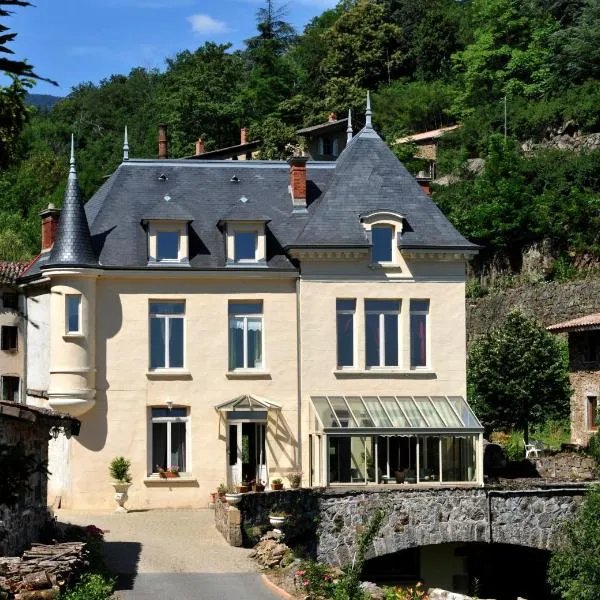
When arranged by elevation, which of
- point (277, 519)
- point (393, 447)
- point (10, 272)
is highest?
point (10, 272)

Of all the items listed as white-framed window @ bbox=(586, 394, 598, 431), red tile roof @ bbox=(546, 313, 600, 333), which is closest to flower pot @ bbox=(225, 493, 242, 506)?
red tile roof @ bbox=(546, 313, 600, 333)

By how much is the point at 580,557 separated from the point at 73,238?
1535cm

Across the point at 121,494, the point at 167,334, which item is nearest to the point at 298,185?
the point at 167,334

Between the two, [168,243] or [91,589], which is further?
[168,243]

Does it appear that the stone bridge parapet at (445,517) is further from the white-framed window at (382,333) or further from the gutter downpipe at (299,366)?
the white-framed window at (382,333)

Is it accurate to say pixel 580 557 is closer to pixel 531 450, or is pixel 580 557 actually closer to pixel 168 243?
pixel 531 450

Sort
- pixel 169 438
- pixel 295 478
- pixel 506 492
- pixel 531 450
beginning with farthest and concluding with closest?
pixel 531 450 → pixel 169 438 → pixel 295 478 → pixel 506 492

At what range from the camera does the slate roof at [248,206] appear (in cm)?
3816

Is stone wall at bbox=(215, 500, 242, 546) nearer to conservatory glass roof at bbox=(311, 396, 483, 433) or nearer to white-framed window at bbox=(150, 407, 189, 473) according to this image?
conservatory glass roof at bbox=(311, 396, 483, 433)

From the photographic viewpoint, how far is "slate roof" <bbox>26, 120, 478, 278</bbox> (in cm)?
3816

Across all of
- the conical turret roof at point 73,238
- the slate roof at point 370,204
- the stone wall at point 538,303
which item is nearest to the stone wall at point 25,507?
the conical turret roof at point 73,238

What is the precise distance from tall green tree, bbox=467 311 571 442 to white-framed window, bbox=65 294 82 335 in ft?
55.3

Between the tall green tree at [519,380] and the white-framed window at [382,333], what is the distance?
10.9 m

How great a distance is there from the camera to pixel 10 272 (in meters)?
41.8
